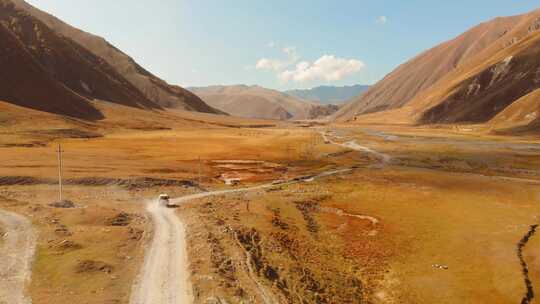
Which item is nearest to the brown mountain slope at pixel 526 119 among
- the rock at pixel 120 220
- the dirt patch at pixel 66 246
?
the rock at pixel 120 220

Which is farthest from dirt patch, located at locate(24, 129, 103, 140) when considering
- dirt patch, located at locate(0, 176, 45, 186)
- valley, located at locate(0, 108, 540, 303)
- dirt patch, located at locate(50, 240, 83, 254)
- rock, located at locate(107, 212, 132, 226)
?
dirt patch, located at locate(50, 240, 83, 254)

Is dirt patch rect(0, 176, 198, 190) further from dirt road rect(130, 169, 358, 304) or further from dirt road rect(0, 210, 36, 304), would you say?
dirt road rect(130, 169, 358, 304)

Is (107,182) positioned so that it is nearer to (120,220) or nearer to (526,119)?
(120,220)

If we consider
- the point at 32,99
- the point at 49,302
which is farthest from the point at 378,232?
the point at 32,99

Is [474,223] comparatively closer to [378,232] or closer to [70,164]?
[378,232]

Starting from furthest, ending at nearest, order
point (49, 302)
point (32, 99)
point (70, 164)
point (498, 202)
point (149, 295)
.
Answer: point (32, 99)
point (70, 164)
point (498, 202)
point (149, 295)
point (49, 302)
